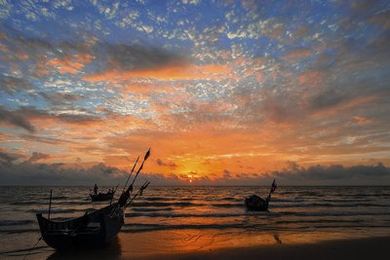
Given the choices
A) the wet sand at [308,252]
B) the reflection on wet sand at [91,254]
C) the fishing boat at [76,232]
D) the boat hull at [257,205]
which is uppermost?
the boat hull at [257,205]

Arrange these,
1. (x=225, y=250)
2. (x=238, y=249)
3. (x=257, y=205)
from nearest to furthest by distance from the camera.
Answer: (x=225, y=250) → (x=238, y=249) → (x=257, y=205)

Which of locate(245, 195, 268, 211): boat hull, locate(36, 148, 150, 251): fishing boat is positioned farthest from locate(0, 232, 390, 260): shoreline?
locate(245, 195, 268, 211): boat hull

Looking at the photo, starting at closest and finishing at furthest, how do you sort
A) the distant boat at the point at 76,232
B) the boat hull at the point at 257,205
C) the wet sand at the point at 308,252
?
the wet sand at the point at 308,252 → the distant boat at the point at 76,232 → the boat hull at the point at 257,205

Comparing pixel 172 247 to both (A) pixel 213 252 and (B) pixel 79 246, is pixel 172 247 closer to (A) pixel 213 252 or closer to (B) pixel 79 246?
(A) pixel 213 252

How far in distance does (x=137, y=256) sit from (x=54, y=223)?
3980 millimetres

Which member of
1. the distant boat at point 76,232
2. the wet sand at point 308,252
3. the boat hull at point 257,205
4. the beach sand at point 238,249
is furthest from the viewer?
the boat hull at point 257,205

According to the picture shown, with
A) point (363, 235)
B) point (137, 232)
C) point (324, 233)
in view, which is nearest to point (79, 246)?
point (137, 232)

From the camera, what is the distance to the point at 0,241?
66.0ft

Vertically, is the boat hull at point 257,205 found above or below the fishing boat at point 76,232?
above

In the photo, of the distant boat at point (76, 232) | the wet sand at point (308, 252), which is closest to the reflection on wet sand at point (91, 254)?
the distant boat at point (76, 232)

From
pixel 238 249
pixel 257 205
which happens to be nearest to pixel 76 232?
pixel 238 249

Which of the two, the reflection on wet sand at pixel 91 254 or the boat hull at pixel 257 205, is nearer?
the reflection on wet sand at pixel 91 254

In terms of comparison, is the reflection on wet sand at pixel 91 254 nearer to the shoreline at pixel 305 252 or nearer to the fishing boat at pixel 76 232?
the fishing boat at pixel 76 232

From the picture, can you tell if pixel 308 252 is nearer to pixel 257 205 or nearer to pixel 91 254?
pixel 91 254
